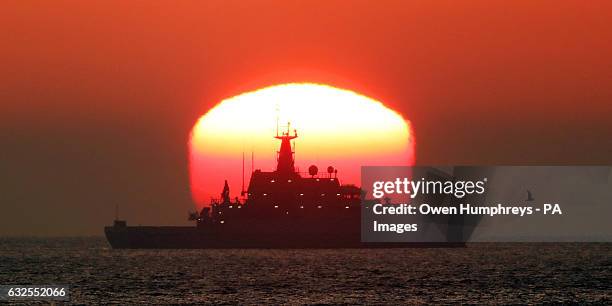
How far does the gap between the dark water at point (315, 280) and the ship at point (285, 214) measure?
30.1 feet

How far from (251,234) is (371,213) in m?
14.8

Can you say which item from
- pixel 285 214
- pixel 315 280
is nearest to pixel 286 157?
pixel 285 214

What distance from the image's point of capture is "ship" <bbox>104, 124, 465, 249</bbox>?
131 m

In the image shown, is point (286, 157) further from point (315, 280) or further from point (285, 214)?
point (315, 280)

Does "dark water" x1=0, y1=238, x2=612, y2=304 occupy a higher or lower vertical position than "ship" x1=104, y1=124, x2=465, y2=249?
lower

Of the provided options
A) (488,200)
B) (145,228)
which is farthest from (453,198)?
(145,228)

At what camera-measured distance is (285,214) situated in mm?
131875

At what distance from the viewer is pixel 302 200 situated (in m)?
131

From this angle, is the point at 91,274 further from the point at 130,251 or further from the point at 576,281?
the point at 130,251

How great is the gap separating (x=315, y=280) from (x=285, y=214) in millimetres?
52686

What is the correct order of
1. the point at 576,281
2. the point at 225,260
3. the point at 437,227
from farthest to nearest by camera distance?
the point at 437,227 → the point at 225,260 → the point at 576,281

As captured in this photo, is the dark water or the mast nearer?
the dark water

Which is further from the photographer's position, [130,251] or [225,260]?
[130,251]

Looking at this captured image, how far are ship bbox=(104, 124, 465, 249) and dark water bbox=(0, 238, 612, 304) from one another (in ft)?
30.1
